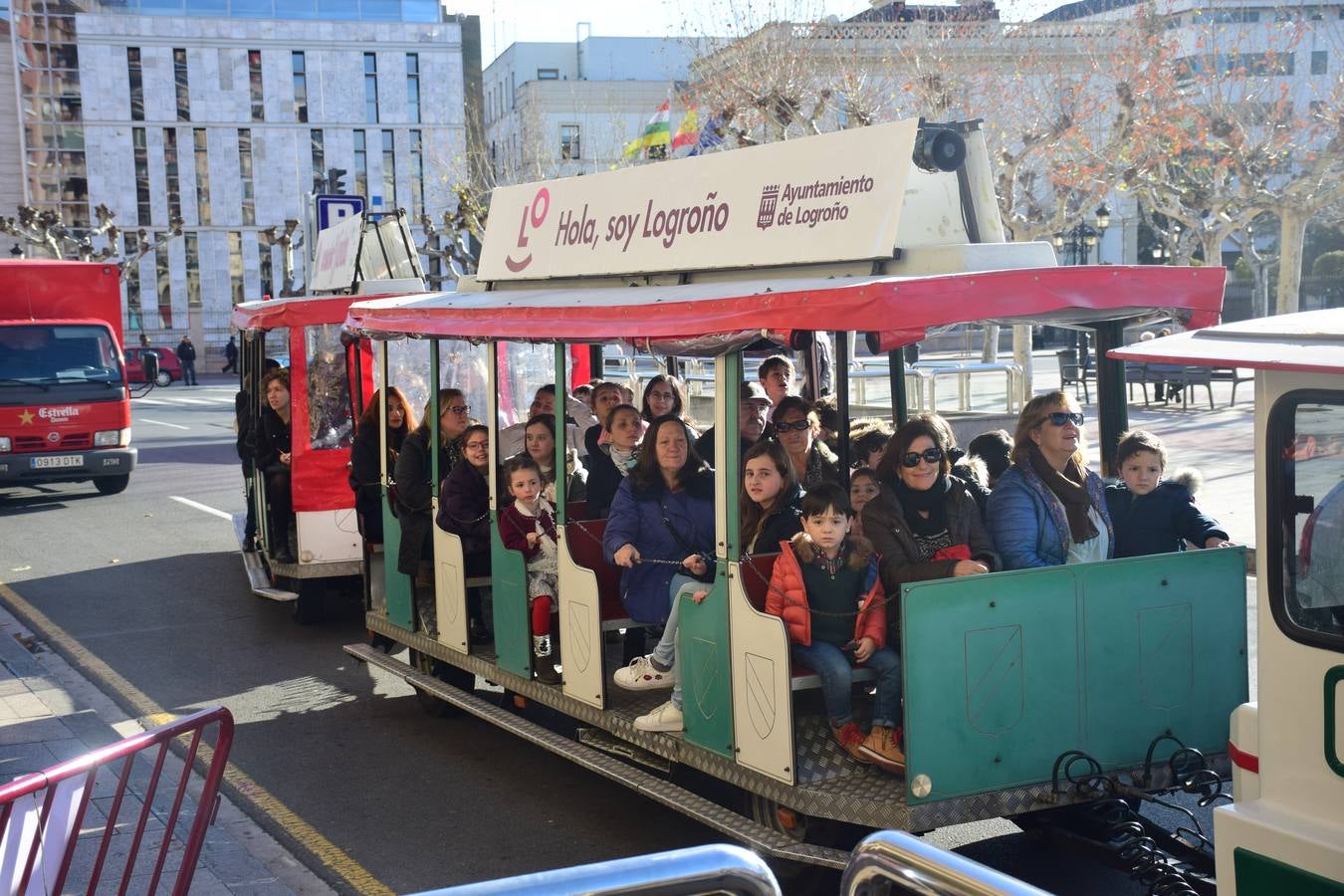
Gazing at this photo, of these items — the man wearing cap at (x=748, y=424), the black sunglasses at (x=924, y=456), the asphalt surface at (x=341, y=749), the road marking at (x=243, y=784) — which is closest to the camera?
the black sunglasses at (x=924, y=456)

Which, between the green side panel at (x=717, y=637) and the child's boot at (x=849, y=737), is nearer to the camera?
the child's boot at (x=849, y=737)

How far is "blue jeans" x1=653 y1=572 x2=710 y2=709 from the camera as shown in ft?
21.1

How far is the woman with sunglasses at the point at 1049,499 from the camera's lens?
6.03 m

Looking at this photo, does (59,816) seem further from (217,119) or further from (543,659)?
(217,119)

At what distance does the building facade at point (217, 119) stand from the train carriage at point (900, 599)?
236 feet

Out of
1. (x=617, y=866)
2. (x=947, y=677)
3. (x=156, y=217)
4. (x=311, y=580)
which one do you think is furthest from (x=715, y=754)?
(x=156, y=217)

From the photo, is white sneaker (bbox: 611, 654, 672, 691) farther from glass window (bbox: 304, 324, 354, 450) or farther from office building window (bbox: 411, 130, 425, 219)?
office building window (bbox: 411, 130, 425, 219)

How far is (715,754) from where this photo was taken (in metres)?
6.10

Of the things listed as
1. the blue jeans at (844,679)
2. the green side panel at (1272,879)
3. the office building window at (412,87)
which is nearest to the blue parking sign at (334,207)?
the blue jeans at (844,679)

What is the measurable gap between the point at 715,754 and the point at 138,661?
5.96m

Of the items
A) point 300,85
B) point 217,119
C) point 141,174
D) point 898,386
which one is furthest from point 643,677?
point 300,85

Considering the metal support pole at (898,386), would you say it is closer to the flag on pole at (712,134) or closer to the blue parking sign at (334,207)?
the blue parking sign at (334,207)

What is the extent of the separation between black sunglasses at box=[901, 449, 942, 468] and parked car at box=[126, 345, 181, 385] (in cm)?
4446

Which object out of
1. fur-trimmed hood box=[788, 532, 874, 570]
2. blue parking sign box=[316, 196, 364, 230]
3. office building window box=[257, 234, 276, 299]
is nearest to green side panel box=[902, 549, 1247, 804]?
fur-trimmed hood box=[788, 532, 874, 570]
